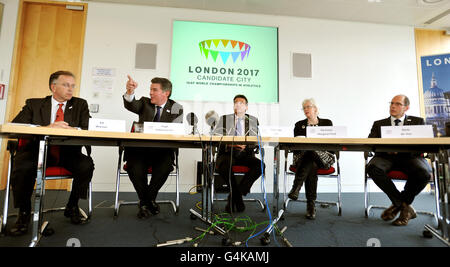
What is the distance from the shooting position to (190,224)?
1796mm

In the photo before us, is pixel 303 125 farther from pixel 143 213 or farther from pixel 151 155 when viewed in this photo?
pixel 143 213

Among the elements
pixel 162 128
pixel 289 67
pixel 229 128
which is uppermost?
pixel 289 67

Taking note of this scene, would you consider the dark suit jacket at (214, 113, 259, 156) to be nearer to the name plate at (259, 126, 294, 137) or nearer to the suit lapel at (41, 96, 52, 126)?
the name plate at (259, 126, 294, 137)

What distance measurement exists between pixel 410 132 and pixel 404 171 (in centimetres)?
76

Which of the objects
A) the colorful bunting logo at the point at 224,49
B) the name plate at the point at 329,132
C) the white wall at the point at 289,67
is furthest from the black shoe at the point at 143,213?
the colorful bunting logo at the point at 224,49

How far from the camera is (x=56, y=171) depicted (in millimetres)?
1670

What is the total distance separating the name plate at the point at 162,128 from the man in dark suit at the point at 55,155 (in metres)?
0.49

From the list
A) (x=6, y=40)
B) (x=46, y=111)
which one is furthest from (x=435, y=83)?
(x=6, y=40)

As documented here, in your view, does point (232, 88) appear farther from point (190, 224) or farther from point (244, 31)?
point (190, 224)

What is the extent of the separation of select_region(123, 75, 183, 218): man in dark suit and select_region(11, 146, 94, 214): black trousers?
1.15 ft

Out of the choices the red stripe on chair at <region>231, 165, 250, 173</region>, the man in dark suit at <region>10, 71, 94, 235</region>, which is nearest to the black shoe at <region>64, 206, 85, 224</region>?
the man in dark suit at <region>10, 71, 94, 235</region>

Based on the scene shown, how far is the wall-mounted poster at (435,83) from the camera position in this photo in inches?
148

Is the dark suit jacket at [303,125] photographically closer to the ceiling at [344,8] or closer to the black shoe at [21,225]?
the ceiling at [344,8]

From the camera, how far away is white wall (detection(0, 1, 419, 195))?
3.39 metres
